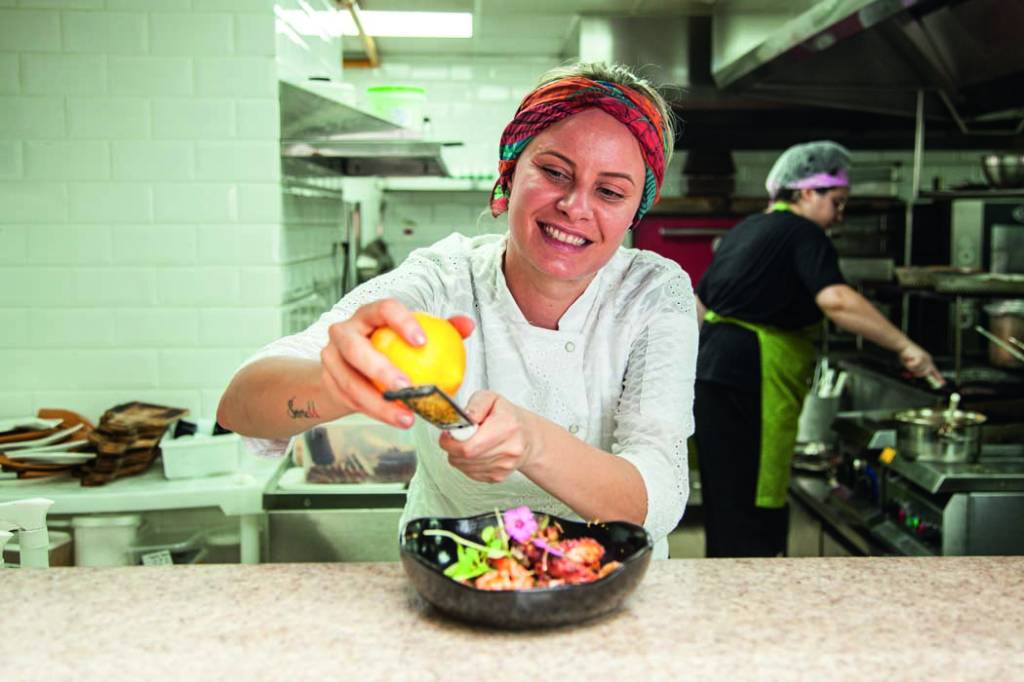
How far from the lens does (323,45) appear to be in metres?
3.94

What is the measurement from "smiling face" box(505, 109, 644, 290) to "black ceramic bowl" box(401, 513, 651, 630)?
1.65ft

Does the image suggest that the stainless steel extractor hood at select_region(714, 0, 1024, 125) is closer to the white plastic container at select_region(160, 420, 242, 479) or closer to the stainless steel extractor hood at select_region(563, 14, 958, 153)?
the stainless steel extractor hood at select_region(563, 14, 958, 153)

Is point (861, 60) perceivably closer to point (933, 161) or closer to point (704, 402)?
point (704, 402)

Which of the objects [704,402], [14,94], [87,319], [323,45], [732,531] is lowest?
[732,531]

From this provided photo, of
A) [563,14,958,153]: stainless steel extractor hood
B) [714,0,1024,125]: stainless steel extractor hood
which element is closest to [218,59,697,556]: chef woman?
[714,0,1024,125]: stainless steel extractor hood

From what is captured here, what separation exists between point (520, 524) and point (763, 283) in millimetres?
2663

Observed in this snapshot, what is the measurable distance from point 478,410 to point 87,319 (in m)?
2.29

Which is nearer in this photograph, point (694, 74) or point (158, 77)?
point (158, 77)

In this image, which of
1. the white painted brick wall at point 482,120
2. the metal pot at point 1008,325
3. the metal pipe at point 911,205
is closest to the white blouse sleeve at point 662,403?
the metal pot at point 1008,325

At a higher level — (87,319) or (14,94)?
(14,94)

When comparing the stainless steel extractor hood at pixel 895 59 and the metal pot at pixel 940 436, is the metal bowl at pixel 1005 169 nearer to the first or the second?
→ the stainless steel extractor hood at pixel 895 59

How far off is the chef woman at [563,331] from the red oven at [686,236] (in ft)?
15.2

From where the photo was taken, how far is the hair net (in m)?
3.90

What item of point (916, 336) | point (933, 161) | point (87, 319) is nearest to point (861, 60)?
point (916, 336)
